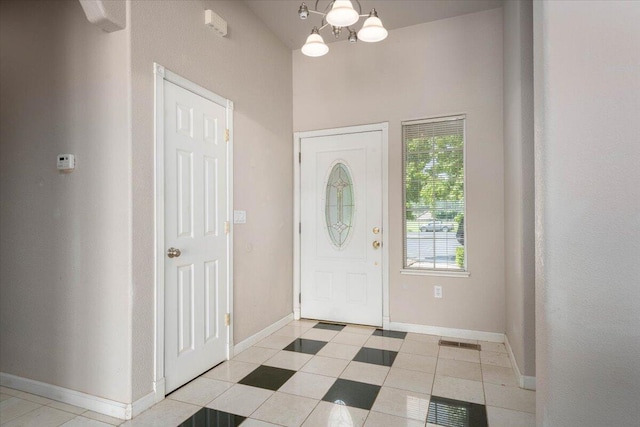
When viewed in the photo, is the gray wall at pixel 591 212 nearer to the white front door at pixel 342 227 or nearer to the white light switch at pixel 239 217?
the white light switch at pixel 239 217

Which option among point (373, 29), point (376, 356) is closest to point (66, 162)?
point (373, 29)

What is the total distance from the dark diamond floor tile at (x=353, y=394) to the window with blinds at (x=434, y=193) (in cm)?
158

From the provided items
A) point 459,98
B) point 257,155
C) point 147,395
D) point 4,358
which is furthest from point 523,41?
point 4,358

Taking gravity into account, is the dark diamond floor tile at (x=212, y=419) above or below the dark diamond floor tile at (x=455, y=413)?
below

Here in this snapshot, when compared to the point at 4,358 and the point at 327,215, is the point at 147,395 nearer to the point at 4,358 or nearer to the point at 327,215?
the point at 4,358

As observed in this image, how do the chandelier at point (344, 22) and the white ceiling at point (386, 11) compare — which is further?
the white ceiling at point (386, 11)

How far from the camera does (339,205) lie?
162 inches

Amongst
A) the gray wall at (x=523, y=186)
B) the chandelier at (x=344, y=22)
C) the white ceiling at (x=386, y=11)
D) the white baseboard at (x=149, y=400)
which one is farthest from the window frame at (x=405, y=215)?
the white baseboard at (x=149, y=400)

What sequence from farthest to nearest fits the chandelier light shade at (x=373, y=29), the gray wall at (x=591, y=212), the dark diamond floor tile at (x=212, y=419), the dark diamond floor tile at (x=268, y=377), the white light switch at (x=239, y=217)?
1. the white light switch at (x=239, y=217)
2. the dark diamond floor tile at (x=268, y=377)
3. the chandelier light shade at (x=373, y=29)
4. the dark diamond floor tile at (x=212, y=419)
5. the gray wall at (x=591, y=212)

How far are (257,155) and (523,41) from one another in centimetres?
245

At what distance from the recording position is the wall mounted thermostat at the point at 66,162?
92.4 inches

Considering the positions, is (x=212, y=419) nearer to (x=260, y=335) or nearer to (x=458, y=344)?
(x=260, y=335)

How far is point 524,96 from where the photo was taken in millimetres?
2566

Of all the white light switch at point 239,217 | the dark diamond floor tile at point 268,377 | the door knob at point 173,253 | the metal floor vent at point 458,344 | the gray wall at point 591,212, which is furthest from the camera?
the metal floor vent at point 458,344
